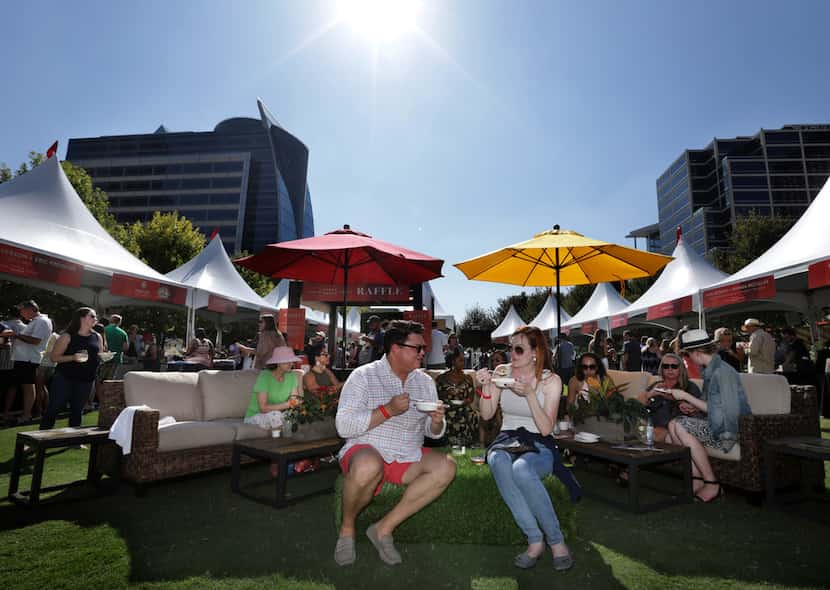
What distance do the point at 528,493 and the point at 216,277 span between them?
1229cm

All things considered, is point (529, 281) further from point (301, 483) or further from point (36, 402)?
point (36, 402)

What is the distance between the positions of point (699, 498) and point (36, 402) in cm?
1052

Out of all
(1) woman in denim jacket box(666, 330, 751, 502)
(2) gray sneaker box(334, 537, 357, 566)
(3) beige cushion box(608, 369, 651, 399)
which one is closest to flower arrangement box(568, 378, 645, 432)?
(1) woman in denim jacket box(666, 330, 751, 502)

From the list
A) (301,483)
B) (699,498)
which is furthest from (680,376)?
(301,483)

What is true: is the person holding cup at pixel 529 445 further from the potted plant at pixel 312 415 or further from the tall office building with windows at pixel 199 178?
the tall office building with windows at pixel 199 178

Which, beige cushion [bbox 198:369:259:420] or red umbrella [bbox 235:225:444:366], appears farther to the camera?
red umbrella [bbox 235:225:444:366]

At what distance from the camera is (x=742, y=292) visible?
8742mm

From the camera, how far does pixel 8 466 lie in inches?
202

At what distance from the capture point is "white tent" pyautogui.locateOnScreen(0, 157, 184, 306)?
7.40 meters

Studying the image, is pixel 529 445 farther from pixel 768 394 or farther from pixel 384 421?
pixel 768 394

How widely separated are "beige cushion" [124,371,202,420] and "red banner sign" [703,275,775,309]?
8.91 m

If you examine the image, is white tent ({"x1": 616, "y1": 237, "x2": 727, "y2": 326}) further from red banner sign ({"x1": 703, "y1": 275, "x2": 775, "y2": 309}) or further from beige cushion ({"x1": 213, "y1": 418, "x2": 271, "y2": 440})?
beige cushion ({"x1": 213, "y1": 418, "x2": 271, "y2": 440})

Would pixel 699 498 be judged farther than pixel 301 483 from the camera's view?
No

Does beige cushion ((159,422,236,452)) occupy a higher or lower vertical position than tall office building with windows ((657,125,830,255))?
lower
